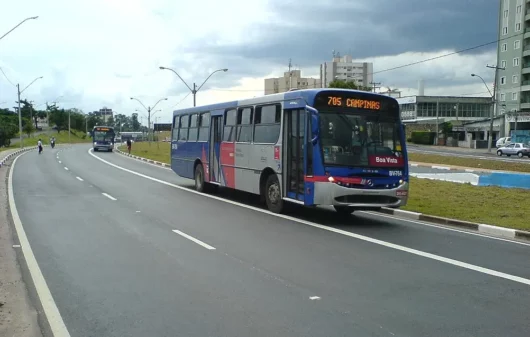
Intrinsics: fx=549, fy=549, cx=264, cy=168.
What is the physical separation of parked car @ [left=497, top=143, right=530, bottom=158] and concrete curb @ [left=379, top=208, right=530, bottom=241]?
45.6 m

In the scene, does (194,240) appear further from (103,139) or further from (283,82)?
(283,82)

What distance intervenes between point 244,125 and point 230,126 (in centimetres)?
108

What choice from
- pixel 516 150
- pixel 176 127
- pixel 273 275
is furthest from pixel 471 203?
pixel 516 150

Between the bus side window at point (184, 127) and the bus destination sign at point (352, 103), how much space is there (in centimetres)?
987

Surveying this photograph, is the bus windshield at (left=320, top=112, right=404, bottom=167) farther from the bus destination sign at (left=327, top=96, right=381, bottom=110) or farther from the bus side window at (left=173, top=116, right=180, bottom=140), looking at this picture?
the bus side window at (left=173, top=116, right=180, bottom=140)

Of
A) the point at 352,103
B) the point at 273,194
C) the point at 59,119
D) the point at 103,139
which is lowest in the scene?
the point at 273,194

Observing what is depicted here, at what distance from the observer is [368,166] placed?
40.9ft

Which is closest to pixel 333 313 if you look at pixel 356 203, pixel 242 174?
pixel 356 203

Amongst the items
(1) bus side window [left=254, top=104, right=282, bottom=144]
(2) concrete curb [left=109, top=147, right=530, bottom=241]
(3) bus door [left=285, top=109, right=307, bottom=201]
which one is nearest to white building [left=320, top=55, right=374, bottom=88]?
(1) bus side window [left=254, top=104, right=282, bottom=144]

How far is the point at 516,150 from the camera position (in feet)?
182

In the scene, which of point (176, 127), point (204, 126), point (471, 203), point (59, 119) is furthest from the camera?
point (59, 119)

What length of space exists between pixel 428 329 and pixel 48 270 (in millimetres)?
5406

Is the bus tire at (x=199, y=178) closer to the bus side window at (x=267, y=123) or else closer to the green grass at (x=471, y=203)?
the bus side window at (x=267, y=123)

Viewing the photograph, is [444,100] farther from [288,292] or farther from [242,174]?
[288,292]
